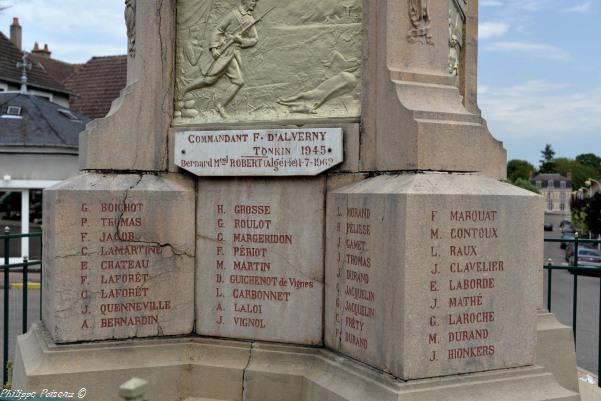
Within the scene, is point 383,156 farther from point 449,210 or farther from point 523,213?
point 523,213

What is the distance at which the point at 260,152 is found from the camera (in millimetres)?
4605

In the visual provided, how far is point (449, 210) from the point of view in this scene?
3.78m

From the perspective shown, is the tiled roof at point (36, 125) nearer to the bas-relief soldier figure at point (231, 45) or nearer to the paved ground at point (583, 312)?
the paved ground at point (583, 312)

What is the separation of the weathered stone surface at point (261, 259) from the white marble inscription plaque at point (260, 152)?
0.35 feet

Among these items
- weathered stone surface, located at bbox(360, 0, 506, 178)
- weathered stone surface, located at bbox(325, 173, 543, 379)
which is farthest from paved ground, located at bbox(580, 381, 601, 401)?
weathered stone surface, located at bbox(360, 0, 506, 178)

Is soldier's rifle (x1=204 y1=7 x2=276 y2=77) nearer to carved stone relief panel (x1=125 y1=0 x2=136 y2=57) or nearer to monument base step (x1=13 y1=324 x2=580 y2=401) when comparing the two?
carved stone relief panel (x1=125 y1=0 x2=136 y2=57)

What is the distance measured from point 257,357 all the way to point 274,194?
47.9 inches

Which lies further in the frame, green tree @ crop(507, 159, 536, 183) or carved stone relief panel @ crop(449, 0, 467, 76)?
green tree @ crop(507, 159, 536, 183)

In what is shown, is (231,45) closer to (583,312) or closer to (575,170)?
(583,312)

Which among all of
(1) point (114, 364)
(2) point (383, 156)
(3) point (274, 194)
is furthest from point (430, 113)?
(1) point (114, 364)

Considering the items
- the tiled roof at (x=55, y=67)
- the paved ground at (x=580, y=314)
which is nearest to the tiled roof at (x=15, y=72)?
the paved ground at (x=580, y=314)

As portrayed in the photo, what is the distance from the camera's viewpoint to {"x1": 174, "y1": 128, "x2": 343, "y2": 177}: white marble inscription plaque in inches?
175

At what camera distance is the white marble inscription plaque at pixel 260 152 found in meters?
4.44

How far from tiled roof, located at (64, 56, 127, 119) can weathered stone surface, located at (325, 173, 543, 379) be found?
26244 mm
